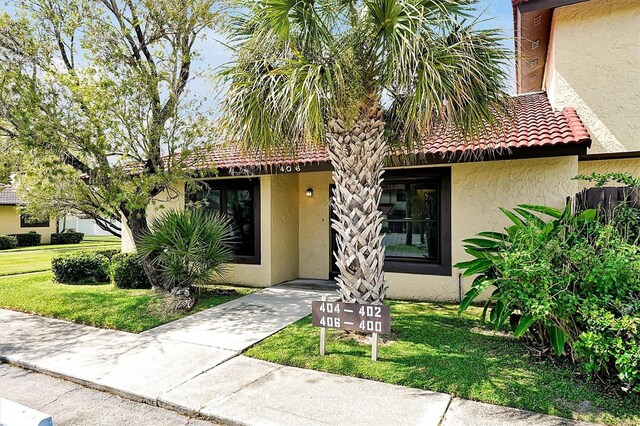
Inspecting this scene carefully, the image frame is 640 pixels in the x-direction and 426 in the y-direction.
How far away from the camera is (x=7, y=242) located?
81.6ft

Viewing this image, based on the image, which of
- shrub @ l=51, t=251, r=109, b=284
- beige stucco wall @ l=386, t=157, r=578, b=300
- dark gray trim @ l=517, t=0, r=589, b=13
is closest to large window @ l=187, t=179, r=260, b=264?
shrub @ l=51, t=251, r=109, b=284

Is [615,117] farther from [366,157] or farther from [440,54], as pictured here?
[366,157]

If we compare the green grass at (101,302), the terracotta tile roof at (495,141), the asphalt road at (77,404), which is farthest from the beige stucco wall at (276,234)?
the asphalt road at (77,404)

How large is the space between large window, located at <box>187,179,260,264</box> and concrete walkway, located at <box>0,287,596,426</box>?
131 inches

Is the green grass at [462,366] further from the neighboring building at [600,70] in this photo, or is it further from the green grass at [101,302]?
the neighboring building at [600,70]

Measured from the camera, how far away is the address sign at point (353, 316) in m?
5.04

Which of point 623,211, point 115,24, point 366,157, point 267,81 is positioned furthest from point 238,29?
point 623,211

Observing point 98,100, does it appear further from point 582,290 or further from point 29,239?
point 29,239

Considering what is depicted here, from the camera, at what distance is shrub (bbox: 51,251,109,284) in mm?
11188

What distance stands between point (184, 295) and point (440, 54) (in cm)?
667

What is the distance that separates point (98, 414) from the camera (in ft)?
13.8

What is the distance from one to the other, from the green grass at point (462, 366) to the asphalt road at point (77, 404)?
1.67 m

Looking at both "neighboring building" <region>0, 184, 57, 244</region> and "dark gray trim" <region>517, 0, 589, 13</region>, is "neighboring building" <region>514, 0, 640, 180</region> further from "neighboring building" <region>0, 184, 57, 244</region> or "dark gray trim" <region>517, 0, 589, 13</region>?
"neighboring building" <region>0, 184, 57, 244</region>

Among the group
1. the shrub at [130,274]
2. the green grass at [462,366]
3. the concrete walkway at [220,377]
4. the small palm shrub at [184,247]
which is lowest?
the concrete walkway at [220,377]
